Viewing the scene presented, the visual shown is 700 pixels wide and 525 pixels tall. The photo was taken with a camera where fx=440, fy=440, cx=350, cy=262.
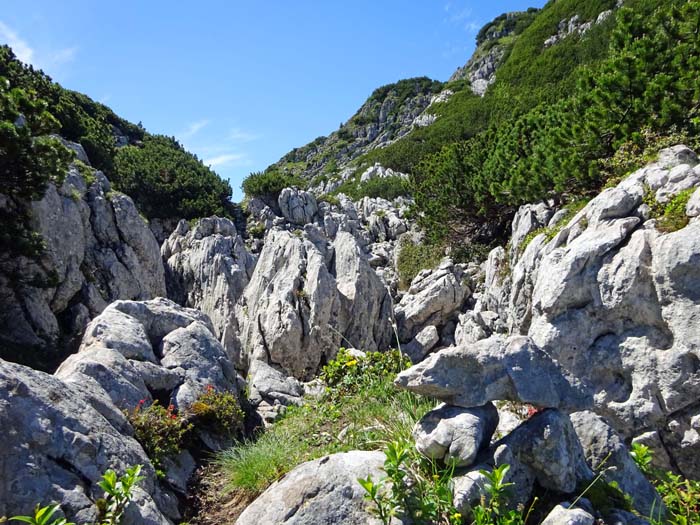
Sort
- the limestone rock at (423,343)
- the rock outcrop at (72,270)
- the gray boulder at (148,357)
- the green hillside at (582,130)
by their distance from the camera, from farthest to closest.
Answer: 1. the limestone rock at (423,343)
2. the green hillside at (582,130)
3. the rock outcrop at (72,270)
4. the gray boulder at (148,357)

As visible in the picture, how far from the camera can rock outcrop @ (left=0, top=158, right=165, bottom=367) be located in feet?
48.0

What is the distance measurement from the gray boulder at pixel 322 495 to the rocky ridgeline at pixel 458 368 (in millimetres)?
18

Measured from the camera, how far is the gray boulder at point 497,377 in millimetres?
4719

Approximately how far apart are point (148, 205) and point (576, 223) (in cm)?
3343

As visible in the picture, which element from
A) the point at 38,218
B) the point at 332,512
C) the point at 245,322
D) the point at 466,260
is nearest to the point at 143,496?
the point at 332,512

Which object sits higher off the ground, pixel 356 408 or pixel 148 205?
pixel 148 205

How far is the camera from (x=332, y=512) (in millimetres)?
4469

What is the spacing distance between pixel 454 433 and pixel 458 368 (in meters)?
0.68

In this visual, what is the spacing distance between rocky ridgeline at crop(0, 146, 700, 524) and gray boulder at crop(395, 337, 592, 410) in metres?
0.02

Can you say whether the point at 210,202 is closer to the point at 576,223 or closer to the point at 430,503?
the point at 576,223

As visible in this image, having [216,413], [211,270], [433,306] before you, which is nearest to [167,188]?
[211,270]

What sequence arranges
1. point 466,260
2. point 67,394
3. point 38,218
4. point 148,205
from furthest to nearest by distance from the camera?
1. point 148,205
2. point 466,260
3. point 38,218
4. point 67,394

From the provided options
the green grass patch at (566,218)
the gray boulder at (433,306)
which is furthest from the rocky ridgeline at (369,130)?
the green grass patch at (566,218)

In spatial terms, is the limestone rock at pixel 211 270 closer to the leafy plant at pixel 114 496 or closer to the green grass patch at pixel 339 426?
the green grass patch at pixel 339 426
